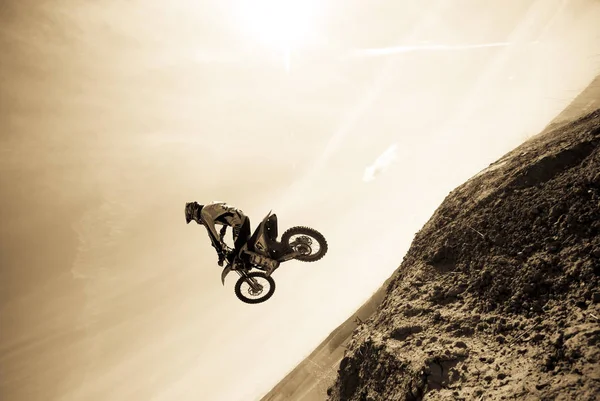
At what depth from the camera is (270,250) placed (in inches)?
341

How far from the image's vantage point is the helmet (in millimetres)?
9084

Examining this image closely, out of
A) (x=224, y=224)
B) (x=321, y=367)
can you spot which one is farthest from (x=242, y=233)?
(x=321, y=367)

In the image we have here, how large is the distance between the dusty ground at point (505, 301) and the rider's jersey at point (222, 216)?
4.45 meters

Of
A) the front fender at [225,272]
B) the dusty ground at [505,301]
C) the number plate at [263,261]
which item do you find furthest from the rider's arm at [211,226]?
the dusty ground at [505,301]

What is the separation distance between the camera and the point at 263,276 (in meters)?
9.30

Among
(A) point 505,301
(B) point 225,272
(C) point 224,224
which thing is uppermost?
(C) point 224,224

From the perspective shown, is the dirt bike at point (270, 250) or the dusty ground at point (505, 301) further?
the dirt bike at point (270, 250)

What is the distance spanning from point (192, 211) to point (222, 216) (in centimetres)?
110

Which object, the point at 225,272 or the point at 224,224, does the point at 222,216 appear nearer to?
the point at 224,224

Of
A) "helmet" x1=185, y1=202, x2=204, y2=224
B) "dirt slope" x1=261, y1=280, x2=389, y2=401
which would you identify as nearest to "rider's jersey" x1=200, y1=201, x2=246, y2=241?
"helmet" x1=185, y1=202, x2=204, y2=224

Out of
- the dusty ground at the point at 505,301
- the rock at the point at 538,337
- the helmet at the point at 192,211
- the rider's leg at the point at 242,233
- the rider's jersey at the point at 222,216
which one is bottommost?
the rock at the point at 538,337

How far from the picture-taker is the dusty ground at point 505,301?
3.98 metres

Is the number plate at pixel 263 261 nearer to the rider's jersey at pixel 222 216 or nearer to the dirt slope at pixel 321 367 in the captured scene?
the rider's jersey at pixel 222 216

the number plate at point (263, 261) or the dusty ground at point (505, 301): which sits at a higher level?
the number plate at point (263, 261)
